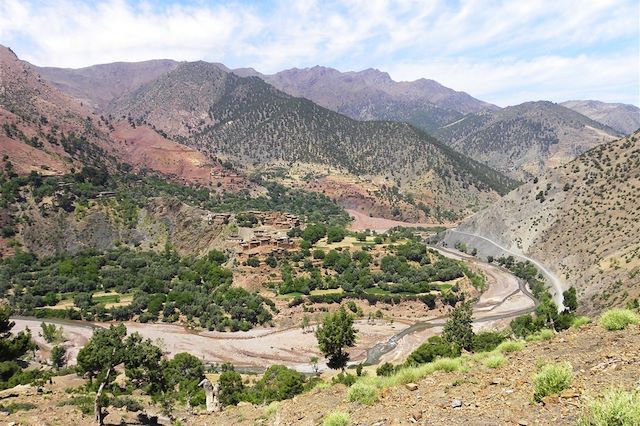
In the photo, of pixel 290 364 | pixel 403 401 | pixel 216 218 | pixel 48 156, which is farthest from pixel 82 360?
pixel 48 156

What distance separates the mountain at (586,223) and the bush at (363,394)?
53.6 meters

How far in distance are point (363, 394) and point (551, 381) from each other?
21.6ft

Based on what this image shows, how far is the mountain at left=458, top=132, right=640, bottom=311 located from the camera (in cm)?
7650

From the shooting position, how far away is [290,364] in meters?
66.3

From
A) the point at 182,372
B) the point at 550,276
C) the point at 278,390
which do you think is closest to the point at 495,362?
the point at 278,390

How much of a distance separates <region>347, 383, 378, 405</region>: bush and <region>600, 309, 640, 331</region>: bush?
7587 mm

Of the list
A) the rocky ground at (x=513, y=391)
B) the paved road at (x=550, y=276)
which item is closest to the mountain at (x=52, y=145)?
the paved road at (x=550, y=276)

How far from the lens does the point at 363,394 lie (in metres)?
15.4

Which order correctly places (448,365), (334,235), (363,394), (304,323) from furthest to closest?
(334,235), (304,323), (448,365), (363,394)

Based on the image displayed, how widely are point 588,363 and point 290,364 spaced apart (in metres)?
58.2

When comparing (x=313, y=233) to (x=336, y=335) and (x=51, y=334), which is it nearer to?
(x=51, y=334)

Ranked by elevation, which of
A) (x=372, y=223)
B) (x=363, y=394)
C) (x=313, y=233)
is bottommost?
(x=372, y=223)

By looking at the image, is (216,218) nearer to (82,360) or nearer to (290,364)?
(290,364)

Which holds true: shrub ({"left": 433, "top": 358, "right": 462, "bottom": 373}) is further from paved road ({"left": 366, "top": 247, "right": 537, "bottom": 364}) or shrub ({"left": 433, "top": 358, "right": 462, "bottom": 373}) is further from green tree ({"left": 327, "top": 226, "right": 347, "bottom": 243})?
green tree ({"left": 327, "top": 226, "right": 347, "bottom": 243})
